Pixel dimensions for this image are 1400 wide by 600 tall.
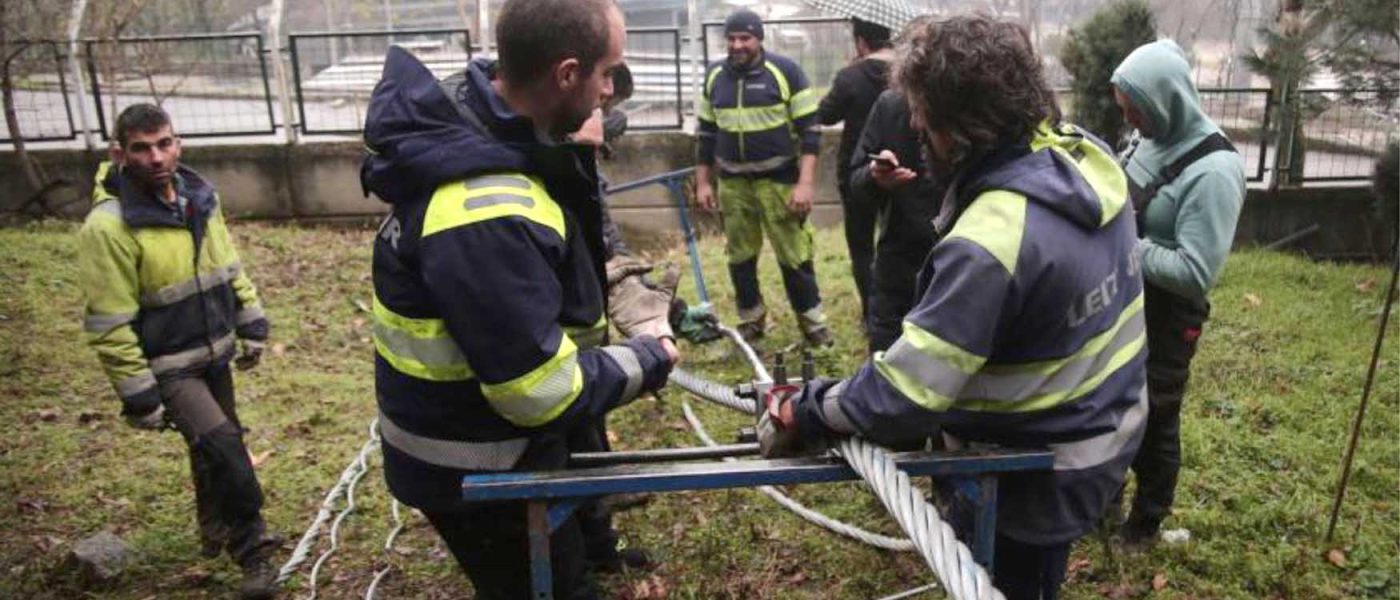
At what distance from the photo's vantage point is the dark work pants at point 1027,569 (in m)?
2.46

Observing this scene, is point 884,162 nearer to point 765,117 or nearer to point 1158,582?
point 1158,582

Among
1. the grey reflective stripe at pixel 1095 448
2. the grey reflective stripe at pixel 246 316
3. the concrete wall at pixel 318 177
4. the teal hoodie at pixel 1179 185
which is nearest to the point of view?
the grey reflective stripe at pixel 1095 448

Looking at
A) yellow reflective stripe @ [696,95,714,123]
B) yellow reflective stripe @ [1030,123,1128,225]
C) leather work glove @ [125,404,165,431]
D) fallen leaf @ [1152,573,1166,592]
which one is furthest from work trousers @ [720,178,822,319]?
yellow reflective stripe @ [1030,123,1128,225]

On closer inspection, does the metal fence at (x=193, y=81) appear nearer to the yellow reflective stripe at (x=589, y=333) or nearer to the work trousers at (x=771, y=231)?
the work trousers at (x=771, y=231)

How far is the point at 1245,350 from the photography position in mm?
6285

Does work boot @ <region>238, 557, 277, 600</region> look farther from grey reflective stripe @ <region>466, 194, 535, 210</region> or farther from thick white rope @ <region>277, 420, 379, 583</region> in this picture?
grey reflective stripe @ <region>466, 194, 535, 210</region>

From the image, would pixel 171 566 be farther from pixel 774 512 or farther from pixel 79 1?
pixel 79 1

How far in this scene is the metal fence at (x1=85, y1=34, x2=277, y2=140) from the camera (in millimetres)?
10883

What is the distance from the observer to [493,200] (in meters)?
2.00

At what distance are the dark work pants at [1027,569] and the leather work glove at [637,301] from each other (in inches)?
38.3

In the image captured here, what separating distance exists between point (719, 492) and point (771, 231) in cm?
222

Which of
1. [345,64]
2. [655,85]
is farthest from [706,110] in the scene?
[345,64]

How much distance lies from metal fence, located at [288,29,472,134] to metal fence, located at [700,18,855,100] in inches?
110

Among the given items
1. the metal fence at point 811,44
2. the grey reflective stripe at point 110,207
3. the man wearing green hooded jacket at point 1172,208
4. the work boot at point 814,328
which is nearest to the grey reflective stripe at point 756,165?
the work boot at point 814,328
